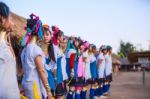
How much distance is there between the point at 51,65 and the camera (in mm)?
6164

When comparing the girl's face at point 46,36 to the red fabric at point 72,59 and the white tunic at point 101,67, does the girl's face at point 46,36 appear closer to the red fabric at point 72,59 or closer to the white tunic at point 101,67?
the red fabric at point 72,59

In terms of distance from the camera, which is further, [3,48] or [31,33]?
[31,33]

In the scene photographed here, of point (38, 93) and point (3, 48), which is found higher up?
point (3, 48)

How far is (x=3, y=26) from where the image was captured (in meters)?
3.44

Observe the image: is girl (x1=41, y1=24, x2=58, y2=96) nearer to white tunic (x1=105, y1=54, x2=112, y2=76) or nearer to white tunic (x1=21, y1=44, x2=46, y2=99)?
white tunic (x1=21, y1=44, x2=46, y2=99)

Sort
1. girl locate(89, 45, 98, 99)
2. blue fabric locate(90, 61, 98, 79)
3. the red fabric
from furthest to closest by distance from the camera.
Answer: blue fabric locate(90, 61, 98, 79) < girl locate(89, 45, 98, 99) < the red fabric

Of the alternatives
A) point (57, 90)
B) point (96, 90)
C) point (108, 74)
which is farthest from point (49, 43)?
point (108, 74)

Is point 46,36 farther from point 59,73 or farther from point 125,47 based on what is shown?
point 125,47

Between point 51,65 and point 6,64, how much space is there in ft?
9.41

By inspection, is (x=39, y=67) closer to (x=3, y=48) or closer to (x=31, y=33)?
(x=31, y=33)

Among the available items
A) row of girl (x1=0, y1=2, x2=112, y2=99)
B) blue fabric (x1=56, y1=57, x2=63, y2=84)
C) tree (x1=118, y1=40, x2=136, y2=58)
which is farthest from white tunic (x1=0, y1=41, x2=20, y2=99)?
tree (x1=118, y1=40, x2=136, y2=58)

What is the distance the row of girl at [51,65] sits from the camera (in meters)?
3.37

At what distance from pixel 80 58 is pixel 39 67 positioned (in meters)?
4.32

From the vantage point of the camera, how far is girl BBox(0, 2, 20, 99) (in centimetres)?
326
